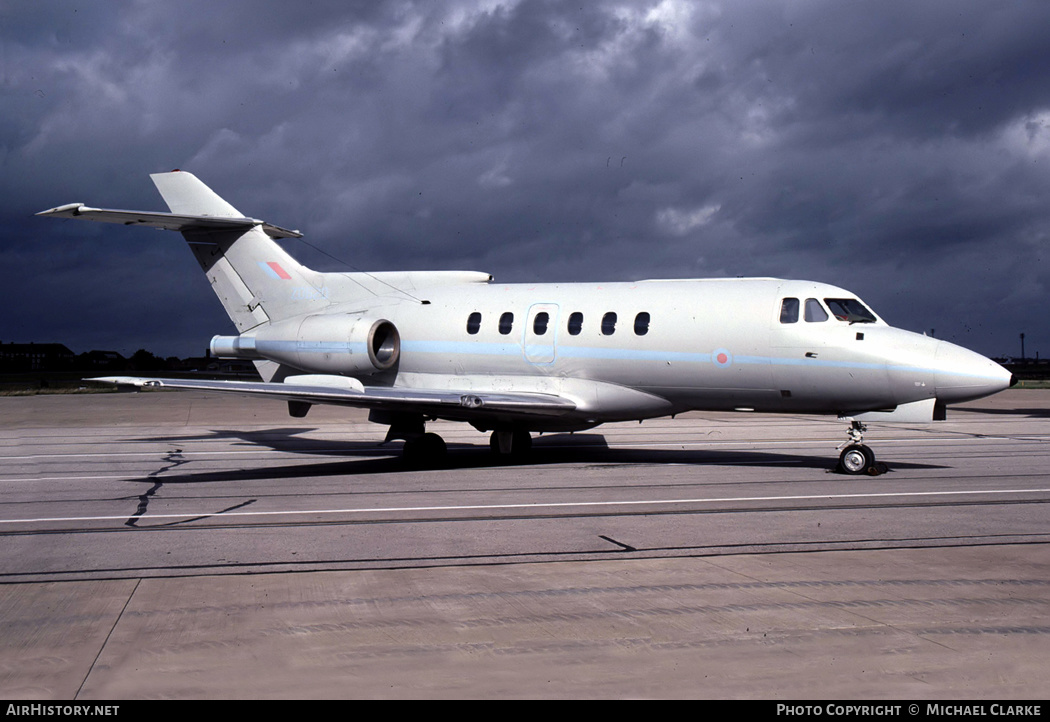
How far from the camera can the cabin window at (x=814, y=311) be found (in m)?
14.8

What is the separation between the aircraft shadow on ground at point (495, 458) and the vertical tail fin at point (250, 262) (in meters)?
3.32

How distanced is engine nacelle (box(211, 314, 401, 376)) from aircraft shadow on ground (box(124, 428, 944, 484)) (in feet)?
6.39

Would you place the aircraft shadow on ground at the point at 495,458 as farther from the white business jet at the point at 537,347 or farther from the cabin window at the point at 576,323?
the cabin window at the point at 576,323

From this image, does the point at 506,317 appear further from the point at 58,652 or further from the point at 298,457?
the point at 58,652

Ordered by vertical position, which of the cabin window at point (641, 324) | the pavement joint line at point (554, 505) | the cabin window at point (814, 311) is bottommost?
the pavement joint line at point (554, 505)

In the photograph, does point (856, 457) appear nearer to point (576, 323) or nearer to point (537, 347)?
point (576, 323)

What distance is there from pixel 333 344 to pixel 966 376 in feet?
37.5

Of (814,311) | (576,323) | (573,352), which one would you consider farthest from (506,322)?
(814,311)

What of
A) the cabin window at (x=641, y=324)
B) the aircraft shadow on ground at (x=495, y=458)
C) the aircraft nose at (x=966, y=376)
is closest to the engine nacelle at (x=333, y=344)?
the aircraft shadow on ground at (x=495, y=458)

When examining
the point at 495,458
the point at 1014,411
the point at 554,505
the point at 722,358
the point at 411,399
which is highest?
the point at 722,358

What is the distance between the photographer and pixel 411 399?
15344 millimetres

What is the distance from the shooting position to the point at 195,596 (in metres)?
7.03

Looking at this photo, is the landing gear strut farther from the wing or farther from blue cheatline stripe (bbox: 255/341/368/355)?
blue cheatline stripe (bbox: 255/341/368/355)

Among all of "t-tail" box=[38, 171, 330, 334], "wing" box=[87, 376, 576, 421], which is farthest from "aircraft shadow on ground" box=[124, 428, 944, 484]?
"t-tail" box=[38, 171, 330, 334]
